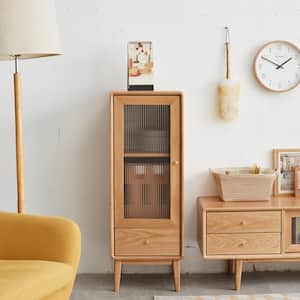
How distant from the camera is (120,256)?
381 cm

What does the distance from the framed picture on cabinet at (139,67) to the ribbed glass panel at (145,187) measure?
1.39 ft

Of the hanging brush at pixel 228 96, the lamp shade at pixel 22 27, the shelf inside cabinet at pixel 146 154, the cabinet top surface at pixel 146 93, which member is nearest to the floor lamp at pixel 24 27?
the lamp shade at pixel 22 27

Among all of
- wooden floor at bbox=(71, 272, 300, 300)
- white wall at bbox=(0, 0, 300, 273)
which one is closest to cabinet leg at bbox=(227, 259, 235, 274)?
wooden floor at bbox=(71, 272, 300, 300)

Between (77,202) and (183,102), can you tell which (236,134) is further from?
(77,202)

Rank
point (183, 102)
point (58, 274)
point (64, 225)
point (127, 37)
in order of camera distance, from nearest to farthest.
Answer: point (58, 274)
point (64, 225)
point (183, 102)
point (127, 37)

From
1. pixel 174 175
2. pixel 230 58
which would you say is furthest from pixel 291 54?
pixel 174 175

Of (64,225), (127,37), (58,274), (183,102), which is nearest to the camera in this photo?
(58,274)

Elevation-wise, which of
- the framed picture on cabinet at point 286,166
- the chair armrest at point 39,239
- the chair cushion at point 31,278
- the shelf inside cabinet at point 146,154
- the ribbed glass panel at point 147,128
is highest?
the ribbed glass panel at point 147,128

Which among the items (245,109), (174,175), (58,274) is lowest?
(58,274)

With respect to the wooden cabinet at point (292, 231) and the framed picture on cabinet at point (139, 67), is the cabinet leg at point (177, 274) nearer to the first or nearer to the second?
the wooden cabinet at point (292, 231)

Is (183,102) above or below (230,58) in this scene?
below

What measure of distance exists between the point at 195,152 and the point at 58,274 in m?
1.60

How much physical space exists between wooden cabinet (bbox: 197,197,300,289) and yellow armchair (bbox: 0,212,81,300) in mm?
1038

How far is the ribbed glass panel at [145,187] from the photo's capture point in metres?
3.81
